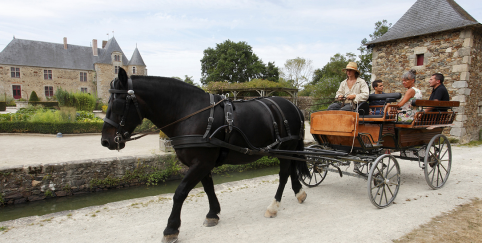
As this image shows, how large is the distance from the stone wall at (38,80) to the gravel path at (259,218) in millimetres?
35215

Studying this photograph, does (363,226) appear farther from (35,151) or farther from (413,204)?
(35,151)

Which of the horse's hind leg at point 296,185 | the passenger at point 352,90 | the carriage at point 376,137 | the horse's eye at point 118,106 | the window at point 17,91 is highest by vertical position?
the window at point 17,91

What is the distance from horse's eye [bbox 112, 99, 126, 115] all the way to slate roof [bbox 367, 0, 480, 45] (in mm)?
12787

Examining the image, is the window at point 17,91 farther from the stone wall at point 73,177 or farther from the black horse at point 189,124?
the black horse at point 189,124

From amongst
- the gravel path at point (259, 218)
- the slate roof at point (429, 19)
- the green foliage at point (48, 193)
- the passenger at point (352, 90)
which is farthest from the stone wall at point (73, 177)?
the slate roof at point (429, 19)

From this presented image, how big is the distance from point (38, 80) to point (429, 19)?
42.7 metres

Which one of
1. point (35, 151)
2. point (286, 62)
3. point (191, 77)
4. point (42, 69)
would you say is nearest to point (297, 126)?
point (35, 151)

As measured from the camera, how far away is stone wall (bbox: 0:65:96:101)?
33625 millimetres

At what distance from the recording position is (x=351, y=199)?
4512 mm

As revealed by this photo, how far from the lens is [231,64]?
123 feet

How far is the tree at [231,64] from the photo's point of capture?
A: 1500 inches

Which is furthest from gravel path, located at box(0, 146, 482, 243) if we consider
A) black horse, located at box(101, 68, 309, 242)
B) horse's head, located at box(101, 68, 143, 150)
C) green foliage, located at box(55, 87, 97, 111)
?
green foliage, located at box(55, 87, 97, 111)

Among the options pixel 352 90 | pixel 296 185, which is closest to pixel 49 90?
pixel 296 185

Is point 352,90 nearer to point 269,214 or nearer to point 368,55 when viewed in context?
point 269,214
